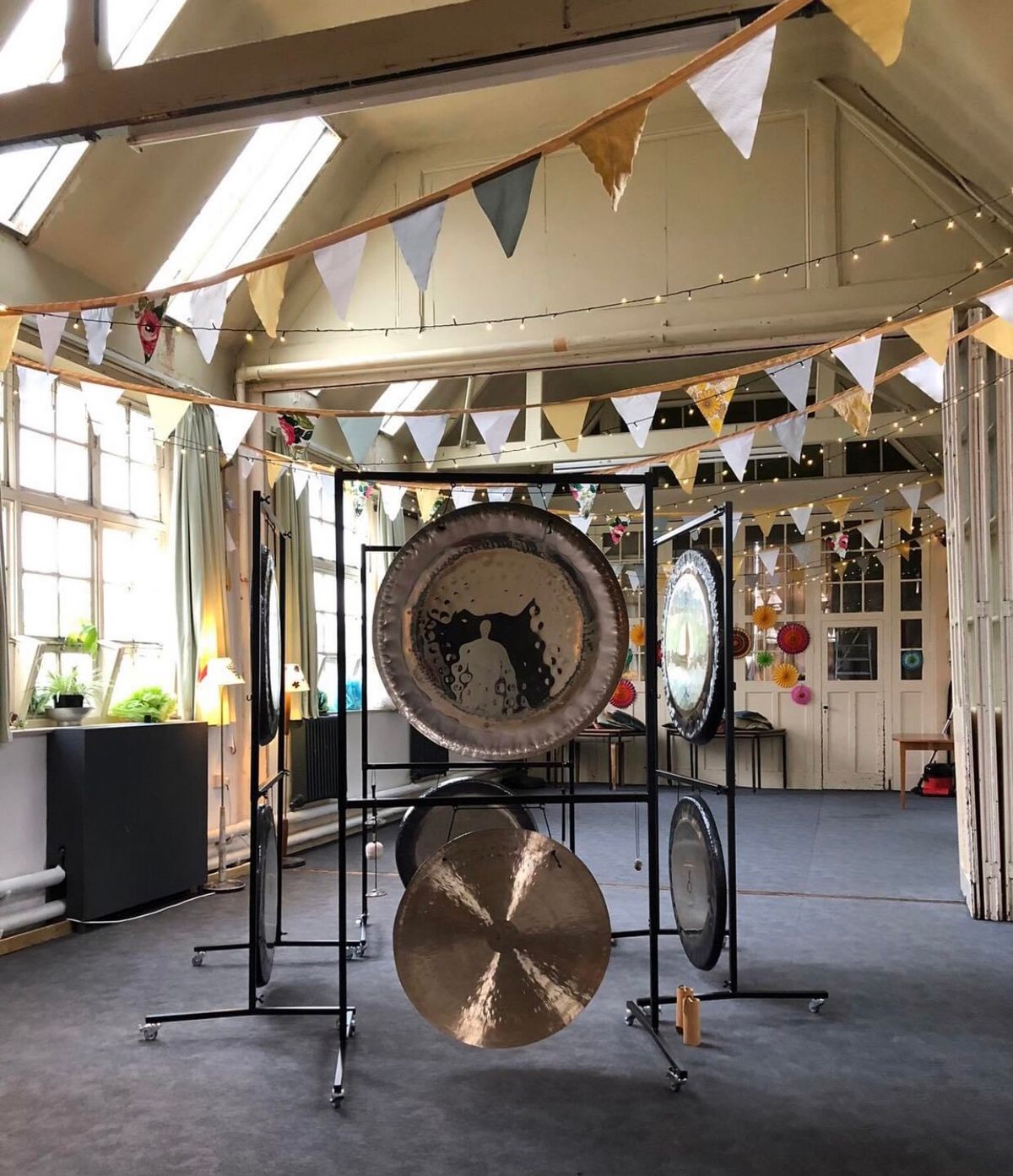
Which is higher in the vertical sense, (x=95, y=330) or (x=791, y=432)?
(x=95, y=330)

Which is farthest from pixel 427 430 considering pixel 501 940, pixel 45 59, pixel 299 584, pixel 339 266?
pixel 299 584

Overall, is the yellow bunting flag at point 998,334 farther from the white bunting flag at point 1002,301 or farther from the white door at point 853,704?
the white door at point 853,704

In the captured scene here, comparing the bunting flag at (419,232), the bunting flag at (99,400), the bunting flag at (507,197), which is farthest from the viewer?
the bunting flag at (99,400)

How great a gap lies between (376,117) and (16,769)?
4.18m

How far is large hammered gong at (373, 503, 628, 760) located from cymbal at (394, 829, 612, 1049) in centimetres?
37

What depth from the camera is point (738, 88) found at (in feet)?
7.22

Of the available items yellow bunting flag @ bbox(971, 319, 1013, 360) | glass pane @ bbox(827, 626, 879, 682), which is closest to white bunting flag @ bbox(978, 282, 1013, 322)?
yellow bunting flag @ bbox(971, 319, 1013, 360)

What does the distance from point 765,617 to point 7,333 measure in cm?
869

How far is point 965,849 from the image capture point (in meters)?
5.48

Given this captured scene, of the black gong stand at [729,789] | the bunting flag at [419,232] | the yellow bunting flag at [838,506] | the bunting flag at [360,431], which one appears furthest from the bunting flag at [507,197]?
the yellow bunting flag at [838,506]

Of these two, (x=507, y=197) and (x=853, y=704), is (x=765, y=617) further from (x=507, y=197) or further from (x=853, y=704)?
(x=507, y=197)

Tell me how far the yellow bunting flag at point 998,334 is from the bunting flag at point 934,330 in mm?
94

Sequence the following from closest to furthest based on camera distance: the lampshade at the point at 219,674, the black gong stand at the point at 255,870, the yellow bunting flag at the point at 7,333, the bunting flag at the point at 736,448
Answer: the yellow bunting flag at the point at 7,333, the black gong stand at the point at 255,870, the bunting flag at the point at 736,448, the lampshade at the point at 219,674

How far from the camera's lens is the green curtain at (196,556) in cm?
598
